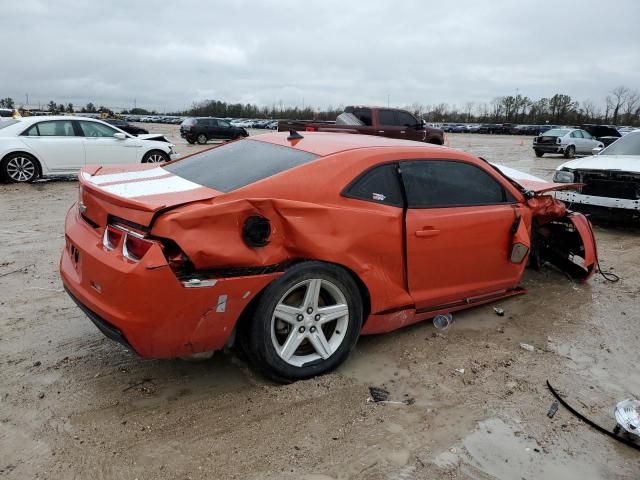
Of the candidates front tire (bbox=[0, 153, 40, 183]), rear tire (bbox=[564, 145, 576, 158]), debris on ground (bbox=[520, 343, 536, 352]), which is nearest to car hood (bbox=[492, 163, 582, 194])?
debris on ground (bbox=[520, 343, 536, 352])

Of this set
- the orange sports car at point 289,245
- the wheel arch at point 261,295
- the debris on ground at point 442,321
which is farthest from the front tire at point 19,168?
the debris on ground at point 442,321

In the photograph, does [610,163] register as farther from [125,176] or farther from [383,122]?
[383,122]

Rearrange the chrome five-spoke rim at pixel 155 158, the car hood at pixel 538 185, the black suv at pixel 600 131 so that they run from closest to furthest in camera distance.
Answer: the car hood at pixel 538 185, the chrome five-spoke rim at pixel 155 158, the black suv at pixel 600 131

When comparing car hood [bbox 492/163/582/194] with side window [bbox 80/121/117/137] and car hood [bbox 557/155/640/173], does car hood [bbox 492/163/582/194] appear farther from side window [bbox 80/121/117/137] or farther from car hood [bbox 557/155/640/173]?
side window [bbox 80/121/117/137]

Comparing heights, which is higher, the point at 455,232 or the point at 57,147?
the point at 57,147

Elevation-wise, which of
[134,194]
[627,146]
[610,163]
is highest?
[134,194]

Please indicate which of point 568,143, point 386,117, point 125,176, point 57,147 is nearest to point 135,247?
point 125,176

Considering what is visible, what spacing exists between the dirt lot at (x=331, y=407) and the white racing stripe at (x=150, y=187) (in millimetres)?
1156

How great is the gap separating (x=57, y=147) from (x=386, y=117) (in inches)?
381

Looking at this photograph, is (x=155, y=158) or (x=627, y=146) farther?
(x=155, y=158)

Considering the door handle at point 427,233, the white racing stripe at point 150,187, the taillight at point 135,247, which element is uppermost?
the white racing stripe at point 150,187

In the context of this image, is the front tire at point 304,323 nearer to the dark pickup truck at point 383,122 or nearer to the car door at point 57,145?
the car door at point 57,145

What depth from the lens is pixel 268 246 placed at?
291cm

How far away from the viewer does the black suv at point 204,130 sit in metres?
26.8
